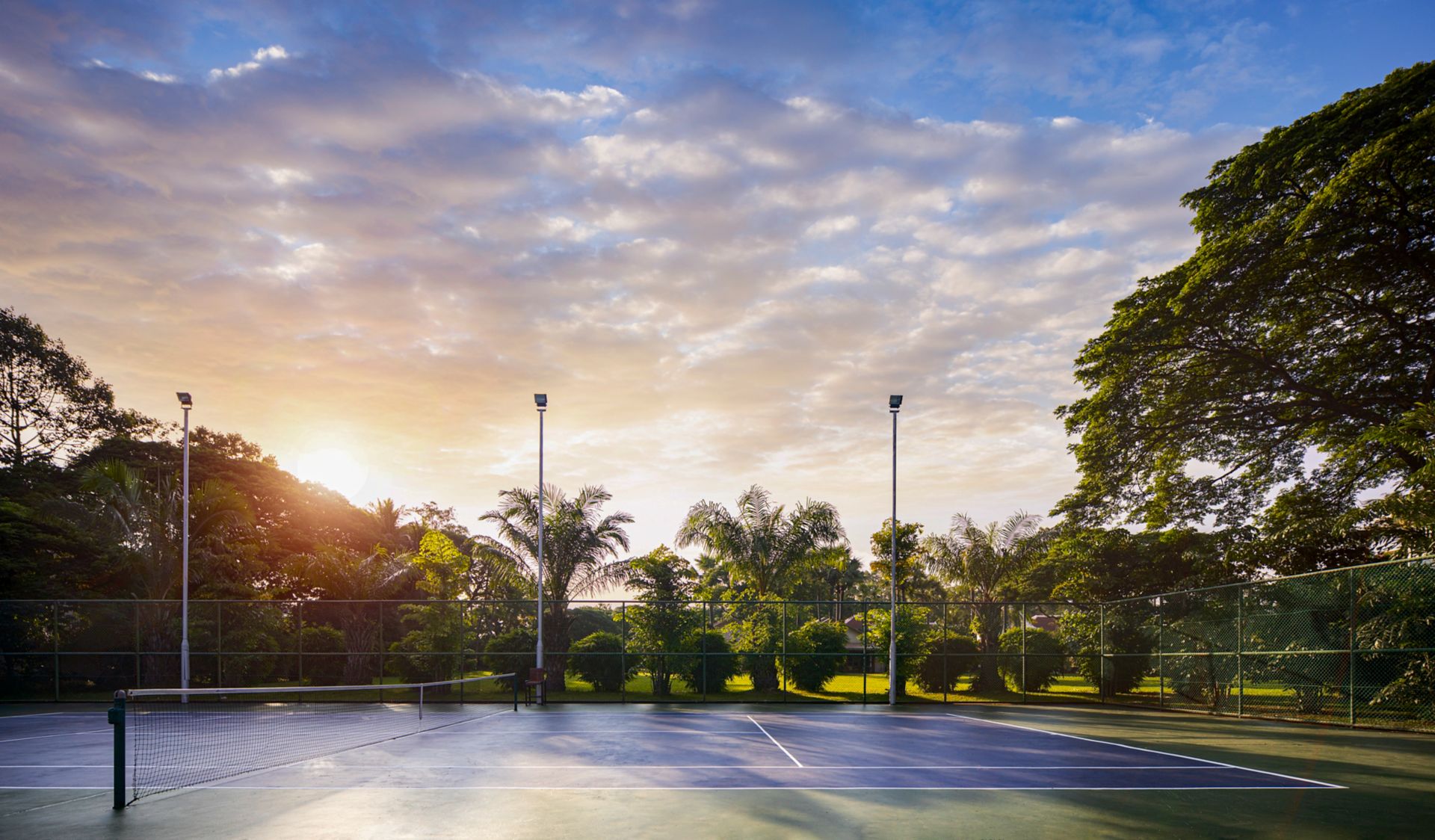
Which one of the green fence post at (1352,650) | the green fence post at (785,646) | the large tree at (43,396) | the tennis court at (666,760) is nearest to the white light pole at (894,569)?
the green fence post at (785,646)

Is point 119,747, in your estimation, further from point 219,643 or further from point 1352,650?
point 1352,650

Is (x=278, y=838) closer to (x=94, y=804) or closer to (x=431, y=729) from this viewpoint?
(x=94, y=804)

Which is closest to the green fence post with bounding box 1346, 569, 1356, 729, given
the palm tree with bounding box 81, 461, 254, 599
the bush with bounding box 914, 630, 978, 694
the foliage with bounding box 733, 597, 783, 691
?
A: the bush with bounding box 914, 630, 978, 694

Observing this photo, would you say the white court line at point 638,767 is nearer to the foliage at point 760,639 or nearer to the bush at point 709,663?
the bush at point 709,663

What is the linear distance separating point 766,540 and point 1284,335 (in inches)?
689

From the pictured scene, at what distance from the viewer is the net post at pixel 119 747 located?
9.09 meters

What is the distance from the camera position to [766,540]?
3170cm

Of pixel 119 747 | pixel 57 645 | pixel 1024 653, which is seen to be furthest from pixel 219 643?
pixel 1024 653

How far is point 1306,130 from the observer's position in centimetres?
2223

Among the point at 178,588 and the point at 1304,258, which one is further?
the point at 178,588

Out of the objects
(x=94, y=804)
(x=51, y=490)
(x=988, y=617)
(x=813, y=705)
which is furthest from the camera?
(x=51, y=490)

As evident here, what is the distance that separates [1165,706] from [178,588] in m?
A: 30.3

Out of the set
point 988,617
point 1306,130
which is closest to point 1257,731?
point 988,617

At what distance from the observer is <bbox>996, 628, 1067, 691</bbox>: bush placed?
1040 inches
